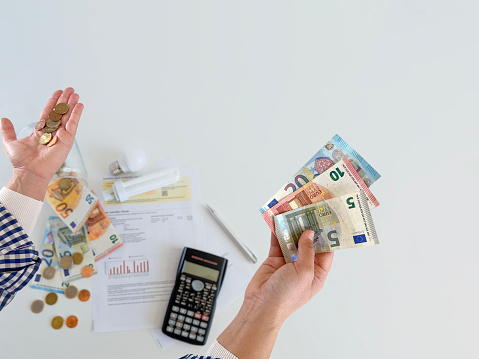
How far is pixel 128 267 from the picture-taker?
3.50ft

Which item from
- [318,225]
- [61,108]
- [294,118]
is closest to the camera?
[318,225]

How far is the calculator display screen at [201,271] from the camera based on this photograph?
106cm

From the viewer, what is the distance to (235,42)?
1.28 m

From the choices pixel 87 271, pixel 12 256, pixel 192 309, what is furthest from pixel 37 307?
pixel 192 309

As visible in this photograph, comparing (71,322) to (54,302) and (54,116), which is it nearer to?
(54,302)

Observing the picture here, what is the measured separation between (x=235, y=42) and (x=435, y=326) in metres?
1.01

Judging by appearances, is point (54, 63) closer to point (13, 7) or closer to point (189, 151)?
point (13, 7)

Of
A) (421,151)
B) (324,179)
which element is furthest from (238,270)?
(421,151)

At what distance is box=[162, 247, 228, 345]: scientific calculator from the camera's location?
102 cm

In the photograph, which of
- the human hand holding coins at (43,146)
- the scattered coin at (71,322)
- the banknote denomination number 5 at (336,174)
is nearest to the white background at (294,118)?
the scattered coin at (71,322)

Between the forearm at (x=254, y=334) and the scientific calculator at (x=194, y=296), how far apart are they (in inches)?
7.3

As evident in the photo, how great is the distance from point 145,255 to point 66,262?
195 mm

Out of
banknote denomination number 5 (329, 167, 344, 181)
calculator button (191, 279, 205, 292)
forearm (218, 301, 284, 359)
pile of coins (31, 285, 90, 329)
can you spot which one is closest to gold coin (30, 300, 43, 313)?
pile of coins (31, 285, 90, 329)

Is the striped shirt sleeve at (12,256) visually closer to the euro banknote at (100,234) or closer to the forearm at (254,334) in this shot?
the euro banknote at (100,234)
